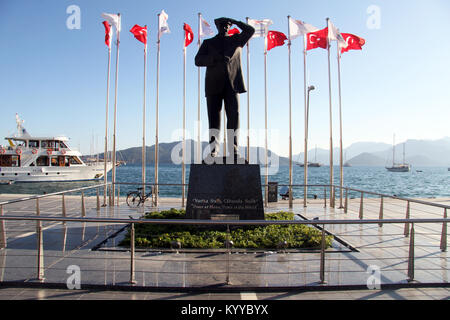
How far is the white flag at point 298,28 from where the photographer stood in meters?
13.6

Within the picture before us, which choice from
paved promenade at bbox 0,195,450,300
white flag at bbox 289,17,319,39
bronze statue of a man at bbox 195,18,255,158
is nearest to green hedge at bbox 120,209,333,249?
paved promenade at bbox 0,195,450,300

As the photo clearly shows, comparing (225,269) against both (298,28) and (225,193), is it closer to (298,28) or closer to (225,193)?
(225,193)

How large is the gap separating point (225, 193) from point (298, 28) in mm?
10891

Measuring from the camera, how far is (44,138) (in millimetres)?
40625

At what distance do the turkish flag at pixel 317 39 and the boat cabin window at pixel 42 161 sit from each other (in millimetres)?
41365

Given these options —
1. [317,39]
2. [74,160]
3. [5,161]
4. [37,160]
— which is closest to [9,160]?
[5,161]

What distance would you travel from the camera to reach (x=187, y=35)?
13.8m

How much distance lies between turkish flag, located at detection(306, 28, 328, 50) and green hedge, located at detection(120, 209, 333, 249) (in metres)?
11.0

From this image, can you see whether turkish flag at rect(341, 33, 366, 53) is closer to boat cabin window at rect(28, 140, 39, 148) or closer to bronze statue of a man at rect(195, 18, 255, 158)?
bronze statue of a man at rect(195, 18, 255, 158)

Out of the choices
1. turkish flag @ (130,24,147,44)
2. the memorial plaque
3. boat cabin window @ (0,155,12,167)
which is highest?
turkish flag @ (130,24,147,44)

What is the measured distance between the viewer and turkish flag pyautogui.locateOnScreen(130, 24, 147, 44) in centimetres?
1402
